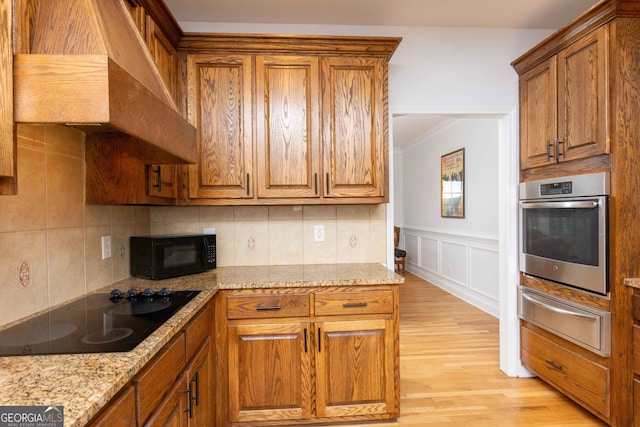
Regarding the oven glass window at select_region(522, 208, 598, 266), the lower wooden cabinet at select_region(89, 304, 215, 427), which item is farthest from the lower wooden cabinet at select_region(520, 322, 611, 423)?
the lower wooden cabinet at select_region(89, 304, 215, 427)

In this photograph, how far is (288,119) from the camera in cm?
218

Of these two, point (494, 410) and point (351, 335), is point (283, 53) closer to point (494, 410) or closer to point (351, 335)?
point (351, 335)

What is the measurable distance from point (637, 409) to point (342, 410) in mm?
1522

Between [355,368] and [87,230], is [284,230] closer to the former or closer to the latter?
[355,368]

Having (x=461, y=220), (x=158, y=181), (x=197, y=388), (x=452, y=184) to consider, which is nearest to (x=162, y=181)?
(x=158, y=181)

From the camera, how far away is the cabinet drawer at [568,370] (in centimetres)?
191

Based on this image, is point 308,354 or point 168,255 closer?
point 308,354

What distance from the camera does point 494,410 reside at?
7.22ft

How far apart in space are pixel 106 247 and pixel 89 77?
1.31m

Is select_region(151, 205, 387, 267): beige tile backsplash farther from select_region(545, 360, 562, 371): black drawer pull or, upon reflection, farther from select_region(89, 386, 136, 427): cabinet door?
select_region(89, 386, 136, 427): cabinet door

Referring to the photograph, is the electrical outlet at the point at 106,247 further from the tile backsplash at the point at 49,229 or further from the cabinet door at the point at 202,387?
the cabinet door at the point at 202,387

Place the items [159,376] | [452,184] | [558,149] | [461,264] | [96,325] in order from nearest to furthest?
[159,376] → [96,325] → [558,149] → [461,264] → [452,184]

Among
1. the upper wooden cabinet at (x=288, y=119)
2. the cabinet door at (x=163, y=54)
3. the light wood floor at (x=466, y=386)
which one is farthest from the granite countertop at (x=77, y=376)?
the light wood floor at (x=466, y=386)

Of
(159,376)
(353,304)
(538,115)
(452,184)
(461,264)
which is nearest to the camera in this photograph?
(159,376)
